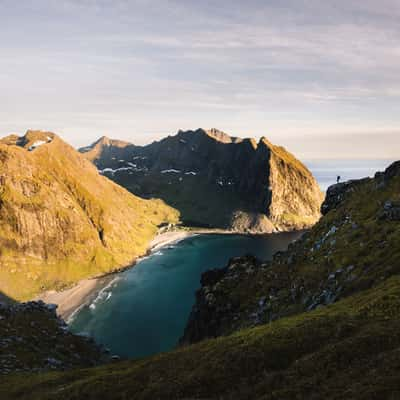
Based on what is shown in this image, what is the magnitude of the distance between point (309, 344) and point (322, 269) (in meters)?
33.4

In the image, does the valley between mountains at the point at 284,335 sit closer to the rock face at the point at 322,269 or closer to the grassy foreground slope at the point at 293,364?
the grassy foreground slope at the point at 293,364

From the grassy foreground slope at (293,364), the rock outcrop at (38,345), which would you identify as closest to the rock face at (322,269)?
the grassy foreground slope at (293,364)

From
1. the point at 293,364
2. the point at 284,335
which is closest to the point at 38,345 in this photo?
the point at 284,335

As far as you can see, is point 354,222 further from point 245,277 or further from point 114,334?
point 114,334

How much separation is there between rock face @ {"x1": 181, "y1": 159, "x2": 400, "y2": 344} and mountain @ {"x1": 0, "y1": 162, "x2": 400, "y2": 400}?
0.97 ft

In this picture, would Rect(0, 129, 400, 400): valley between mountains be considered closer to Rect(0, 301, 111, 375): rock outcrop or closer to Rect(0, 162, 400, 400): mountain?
Rect(0, 162, 400, 400): mountain

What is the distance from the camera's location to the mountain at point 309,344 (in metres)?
25.3

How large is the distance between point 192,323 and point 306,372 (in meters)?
81.7

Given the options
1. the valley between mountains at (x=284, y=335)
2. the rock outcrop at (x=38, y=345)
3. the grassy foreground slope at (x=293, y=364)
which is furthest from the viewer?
the rock outcrop at (x=38, y=345)

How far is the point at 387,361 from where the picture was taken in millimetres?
23766

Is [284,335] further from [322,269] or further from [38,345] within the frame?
[38,345]

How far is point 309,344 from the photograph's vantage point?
103 feet

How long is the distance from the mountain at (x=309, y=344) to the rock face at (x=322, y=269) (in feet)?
0.97

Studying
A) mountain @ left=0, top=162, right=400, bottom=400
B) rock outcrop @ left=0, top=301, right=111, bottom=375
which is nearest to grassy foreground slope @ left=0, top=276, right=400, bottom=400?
mountain @ left=0, top=162, right=400, bottom=400
